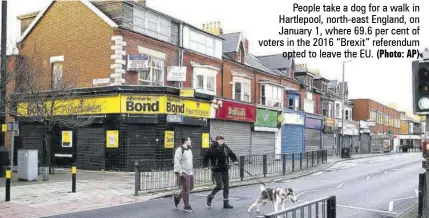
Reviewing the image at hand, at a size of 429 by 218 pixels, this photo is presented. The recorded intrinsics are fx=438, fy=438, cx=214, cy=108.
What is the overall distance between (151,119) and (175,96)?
6.16 ft

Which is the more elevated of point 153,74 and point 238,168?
point 153,74

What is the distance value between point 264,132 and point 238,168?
46.5 ft

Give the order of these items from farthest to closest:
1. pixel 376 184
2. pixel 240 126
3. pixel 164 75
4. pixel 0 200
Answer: pixel 240 126 → pixel 164 75 → pixel 376 184 → pixel 0 200

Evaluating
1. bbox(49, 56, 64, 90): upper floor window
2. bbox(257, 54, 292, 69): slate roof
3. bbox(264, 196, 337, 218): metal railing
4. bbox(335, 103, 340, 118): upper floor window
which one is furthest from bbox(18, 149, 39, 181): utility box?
bbox(335, 103, 340, 118): upper floor window

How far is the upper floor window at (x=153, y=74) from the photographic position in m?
23.4

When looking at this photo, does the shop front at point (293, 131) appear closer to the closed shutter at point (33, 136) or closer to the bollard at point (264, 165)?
the bollard at point (264, 165)

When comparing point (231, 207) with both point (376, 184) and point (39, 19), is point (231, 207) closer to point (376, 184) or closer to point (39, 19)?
point (376, 184)

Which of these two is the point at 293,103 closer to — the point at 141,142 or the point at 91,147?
the point at 141,142

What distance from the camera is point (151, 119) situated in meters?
21.9

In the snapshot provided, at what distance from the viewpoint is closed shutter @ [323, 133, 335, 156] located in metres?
47.2

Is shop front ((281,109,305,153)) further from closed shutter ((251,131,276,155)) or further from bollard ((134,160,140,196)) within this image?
bollard ((134,160,140,196))

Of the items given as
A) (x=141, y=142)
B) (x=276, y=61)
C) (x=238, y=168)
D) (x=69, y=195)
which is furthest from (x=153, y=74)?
(x=276, y=61)

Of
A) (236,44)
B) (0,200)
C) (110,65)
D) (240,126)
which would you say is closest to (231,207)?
(0,200)

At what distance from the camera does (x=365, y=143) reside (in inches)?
2463
